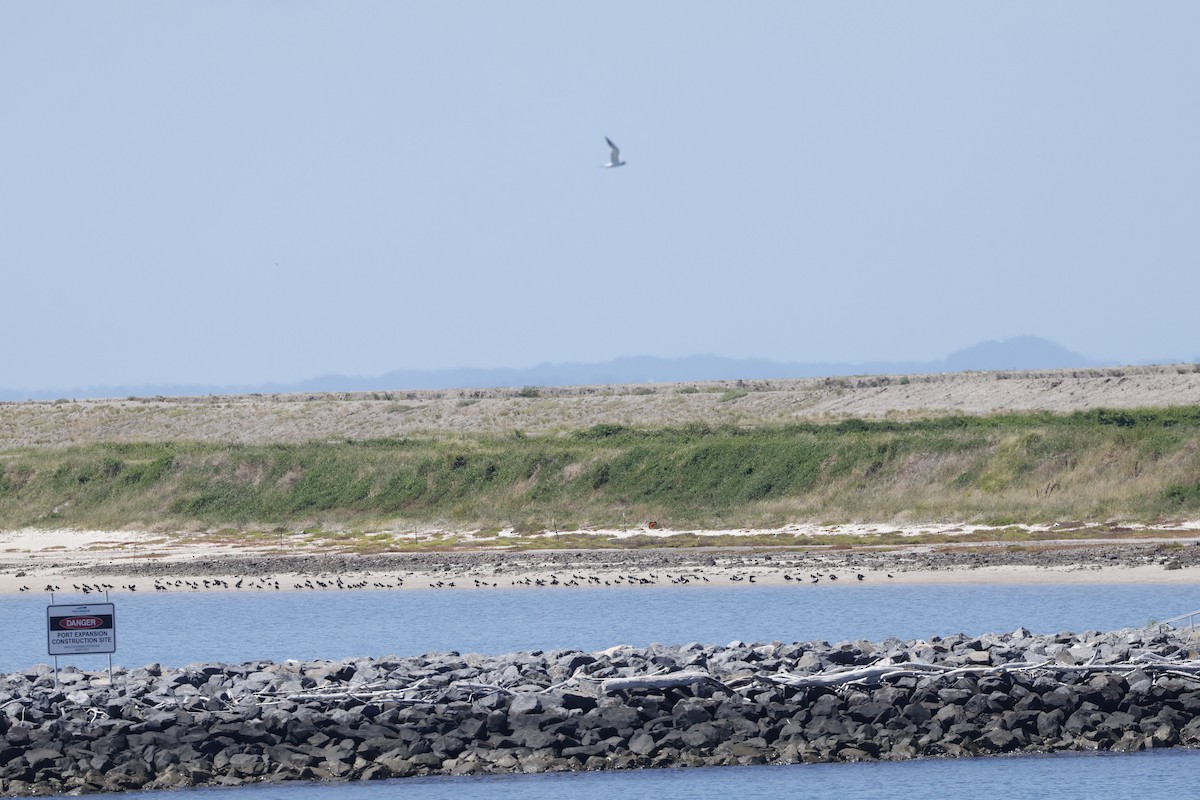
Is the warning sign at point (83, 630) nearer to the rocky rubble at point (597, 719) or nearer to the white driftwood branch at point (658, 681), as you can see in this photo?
the rocky rubble at point (597, 719)

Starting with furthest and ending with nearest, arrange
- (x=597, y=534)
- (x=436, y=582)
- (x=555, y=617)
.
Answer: (x=597, y=534)
(x=436, y=582)
(x=555, y=617)

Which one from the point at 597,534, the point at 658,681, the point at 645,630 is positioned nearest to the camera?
the point at 658,681

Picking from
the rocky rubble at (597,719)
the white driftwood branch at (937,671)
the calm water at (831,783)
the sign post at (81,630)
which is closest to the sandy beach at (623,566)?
the white driftwood branch at (937,671)

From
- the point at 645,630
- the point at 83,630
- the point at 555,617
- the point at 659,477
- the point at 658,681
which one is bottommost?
the point at 555,617

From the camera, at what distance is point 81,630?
2162cm

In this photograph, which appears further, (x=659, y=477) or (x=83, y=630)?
(x=659, y=477)

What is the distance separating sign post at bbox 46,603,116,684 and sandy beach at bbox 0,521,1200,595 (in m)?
19.8

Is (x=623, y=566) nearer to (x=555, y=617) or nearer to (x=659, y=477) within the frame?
(x=555, y=617)

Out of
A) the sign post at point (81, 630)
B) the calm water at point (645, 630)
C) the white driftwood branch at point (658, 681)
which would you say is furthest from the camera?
the sign post at point (81, 630)

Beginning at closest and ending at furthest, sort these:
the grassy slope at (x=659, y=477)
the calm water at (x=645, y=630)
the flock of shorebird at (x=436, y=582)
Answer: the calm water at (x=645, y=630), the flock of shorebird at (x=436, y=582), the grassy slope at (x=659, y=477)

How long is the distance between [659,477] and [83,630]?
118 feet

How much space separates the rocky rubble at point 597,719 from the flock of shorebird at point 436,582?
18041mm

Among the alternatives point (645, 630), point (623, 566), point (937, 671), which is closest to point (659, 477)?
point (623, 566)

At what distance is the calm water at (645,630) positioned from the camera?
1966cm
